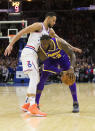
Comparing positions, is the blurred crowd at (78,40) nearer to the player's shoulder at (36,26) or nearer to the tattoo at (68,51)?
the tattoo at (68,51)

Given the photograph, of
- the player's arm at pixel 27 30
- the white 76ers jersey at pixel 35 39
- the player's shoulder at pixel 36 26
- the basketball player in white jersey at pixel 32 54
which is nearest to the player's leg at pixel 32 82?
the basketball player in white jersey at pixel 32 54

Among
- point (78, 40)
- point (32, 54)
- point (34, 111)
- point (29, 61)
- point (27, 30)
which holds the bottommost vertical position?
point (34, 111)

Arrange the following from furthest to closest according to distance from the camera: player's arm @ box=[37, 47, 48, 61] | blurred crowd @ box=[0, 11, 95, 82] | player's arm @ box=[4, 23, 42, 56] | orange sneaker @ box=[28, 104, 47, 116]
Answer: blurred crowd @ box=[0, 11, 95, 82] → player's arm @ box=[37, 47, 48, 61] → player's arm @ box=[4, 23, 42, 56] → orange sneaker @ box=[28, 104, 47, 116]

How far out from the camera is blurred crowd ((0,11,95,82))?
49.3 ft

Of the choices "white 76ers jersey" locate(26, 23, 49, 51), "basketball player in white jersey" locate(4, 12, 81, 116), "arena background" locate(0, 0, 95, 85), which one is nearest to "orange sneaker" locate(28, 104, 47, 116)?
"basketball player in white jersey" locate(4, 12, 81, 116)

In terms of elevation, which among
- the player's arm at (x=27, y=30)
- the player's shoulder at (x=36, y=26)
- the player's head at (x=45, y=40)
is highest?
the player's shoulder at (x=36, y=26)

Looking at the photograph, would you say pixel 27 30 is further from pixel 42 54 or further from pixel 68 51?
pixel 68 51

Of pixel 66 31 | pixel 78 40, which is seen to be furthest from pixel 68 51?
pixel 66 31

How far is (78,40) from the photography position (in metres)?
18.8

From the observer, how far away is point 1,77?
14969 millimetres

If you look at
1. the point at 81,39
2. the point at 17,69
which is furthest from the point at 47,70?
the point at 81,39

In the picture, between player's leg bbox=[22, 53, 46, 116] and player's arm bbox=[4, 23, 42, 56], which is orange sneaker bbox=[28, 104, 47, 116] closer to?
player's leg bbox=[22, 53, 46, 116]

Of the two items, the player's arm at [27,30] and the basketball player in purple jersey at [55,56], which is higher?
the player's arm at [27,30]

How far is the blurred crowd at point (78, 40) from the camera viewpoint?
15.0 metres
